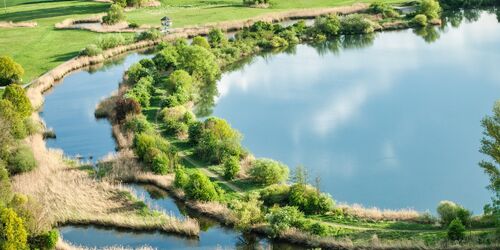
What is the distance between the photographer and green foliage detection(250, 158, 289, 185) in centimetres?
4288

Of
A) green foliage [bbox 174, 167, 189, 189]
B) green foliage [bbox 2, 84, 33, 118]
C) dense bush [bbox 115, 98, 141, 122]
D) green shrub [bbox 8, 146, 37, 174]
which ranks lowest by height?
green foliage [bbox 174, 167, 189, 189]

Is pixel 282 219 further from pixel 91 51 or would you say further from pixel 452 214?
pixel 91 51

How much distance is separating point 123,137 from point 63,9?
63941 mm

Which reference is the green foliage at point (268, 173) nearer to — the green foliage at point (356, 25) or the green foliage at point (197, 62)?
the green foliage at point (197, 62)

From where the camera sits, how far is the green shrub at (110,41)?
272ft

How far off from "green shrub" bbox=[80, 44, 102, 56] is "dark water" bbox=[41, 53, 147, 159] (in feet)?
6.85

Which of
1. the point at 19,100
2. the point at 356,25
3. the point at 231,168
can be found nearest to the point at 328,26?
the point at 356,25

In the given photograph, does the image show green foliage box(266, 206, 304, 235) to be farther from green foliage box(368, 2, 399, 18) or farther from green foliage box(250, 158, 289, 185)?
green foliage box(368, 2, 399, 18)

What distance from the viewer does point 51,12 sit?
108062 millimetres

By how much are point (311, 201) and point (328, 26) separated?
49.9m

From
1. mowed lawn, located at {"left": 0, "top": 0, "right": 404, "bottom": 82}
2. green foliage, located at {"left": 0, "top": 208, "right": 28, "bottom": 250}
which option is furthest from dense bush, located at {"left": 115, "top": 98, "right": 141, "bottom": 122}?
green foliage, located at {"left": 0, "top": 208, "right": 28, "bottom": 250}

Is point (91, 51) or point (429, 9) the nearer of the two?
point (91, 51)

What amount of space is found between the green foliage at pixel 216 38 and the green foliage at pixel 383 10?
77.3 feet

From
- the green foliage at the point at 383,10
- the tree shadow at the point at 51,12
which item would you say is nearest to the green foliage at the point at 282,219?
the green foliage at the point at 383,10
